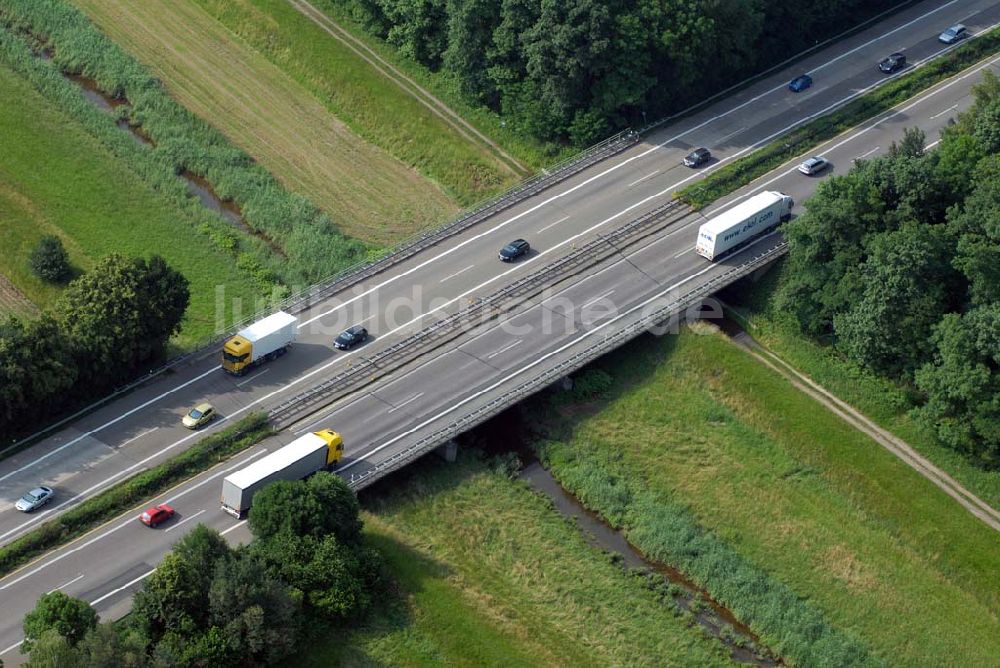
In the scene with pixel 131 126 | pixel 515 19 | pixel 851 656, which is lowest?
pixel 851 656

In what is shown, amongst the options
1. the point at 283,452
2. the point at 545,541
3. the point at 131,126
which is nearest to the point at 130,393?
the point at 283,452

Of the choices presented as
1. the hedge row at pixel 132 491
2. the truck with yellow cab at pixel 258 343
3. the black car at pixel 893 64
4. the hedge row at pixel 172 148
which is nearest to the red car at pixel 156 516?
the hedge row at pixel 132 491

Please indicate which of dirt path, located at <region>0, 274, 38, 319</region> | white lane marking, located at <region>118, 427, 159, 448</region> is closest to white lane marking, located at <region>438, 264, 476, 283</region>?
white lane marking, located at <region>118, 427, 159, 448</region>

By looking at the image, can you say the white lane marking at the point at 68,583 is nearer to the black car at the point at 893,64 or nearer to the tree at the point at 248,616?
the tree at the point at 248,616

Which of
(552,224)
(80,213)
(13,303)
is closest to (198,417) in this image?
(13,303)

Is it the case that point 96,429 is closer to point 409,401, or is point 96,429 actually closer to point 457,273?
point 409,401

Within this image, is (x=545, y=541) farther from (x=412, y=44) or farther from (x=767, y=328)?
(x=412, y=44)
